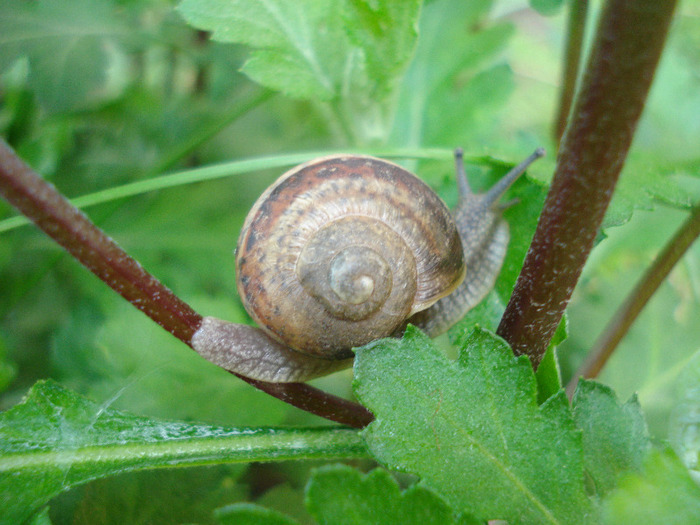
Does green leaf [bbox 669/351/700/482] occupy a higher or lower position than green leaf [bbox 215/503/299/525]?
higher

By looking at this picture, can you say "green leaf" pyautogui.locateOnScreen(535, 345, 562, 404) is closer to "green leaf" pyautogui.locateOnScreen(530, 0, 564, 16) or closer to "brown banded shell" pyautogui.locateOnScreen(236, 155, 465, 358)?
"brown banded shell" pyautogui.locateOnScreen(236, 155, 465, 358)

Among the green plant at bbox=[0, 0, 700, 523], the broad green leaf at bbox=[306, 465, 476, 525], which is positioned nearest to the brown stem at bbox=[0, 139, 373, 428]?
the green plant at bbox=[0, 0, 700, 523]

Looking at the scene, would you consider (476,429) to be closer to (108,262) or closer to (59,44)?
(108,262)

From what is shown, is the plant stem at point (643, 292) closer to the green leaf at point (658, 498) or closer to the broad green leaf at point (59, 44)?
the green leaf at point (658, 498)

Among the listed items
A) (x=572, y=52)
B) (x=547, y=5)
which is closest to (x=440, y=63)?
(x=572, y=52)

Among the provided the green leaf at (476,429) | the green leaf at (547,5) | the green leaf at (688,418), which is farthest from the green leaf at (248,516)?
the green leaf at (547,5)

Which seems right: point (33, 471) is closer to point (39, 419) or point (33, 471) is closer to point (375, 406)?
point (39, 419)
